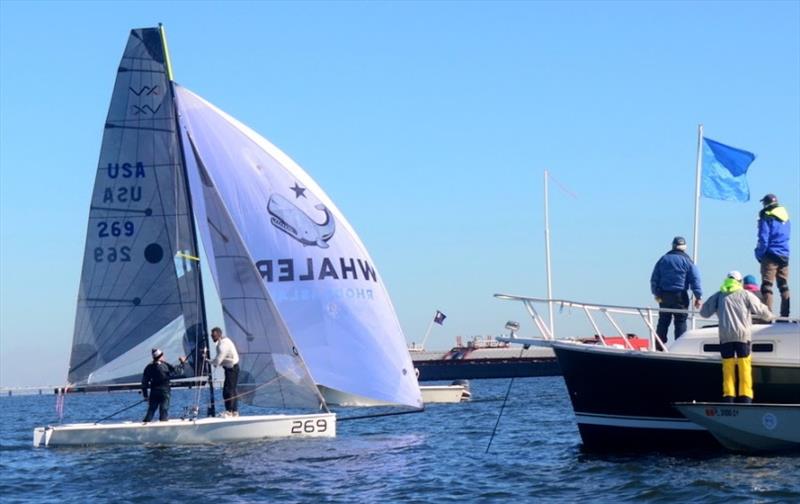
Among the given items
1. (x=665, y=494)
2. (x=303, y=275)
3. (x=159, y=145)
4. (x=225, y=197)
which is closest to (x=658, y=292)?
(x=665, y=494)

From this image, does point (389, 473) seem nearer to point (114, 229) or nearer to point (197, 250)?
point (197, 250)

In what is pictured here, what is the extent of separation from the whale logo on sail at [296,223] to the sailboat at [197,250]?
0.02 m

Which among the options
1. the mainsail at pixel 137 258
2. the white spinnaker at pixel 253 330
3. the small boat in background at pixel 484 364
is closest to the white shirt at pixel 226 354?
the white spinnaker at pixel 253 330

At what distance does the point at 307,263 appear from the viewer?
2538 cm

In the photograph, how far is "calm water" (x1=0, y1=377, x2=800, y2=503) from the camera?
16.9m

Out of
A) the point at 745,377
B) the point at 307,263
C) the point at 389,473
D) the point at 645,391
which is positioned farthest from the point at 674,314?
the point at 307,263

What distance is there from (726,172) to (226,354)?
997 centimetres

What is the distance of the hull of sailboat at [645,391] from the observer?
1917cm

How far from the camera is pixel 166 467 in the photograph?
807 inches

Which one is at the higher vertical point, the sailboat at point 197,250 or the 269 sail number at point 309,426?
the sailboat at point 197,250

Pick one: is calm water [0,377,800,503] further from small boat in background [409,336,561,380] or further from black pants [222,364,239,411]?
small boat in background [409,336,561,380]

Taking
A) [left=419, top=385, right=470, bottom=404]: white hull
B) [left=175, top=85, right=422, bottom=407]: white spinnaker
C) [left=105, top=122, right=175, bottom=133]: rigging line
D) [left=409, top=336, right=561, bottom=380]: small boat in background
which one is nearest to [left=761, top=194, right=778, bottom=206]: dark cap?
[left=175, top=85, right=422, bottom=407]: white spinnaker

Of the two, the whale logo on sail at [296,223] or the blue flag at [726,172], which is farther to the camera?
the whale logo on sail at [296,223]

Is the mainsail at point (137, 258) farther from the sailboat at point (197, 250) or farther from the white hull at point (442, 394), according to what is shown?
the white hull at point (442, 394)
